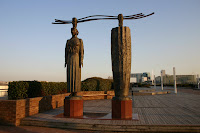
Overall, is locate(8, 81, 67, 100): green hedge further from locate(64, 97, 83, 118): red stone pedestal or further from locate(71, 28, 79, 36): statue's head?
locate(71, 28, 79, 36): statue's head

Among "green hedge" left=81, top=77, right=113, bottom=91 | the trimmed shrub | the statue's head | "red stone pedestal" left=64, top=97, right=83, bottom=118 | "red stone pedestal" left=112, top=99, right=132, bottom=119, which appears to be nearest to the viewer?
"red stone pedestal" left=112, top=99, right=132, bottom=119

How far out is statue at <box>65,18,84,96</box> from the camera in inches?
290

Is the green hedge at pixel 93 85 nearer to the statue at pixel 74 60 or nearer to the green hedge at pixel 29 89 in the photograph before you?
the green hedge at pixel 29 89

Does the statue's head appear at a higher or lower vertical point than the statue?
higher

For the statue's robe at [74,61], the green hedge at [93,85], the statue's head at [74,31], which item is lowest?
the green hedge at [93,85]

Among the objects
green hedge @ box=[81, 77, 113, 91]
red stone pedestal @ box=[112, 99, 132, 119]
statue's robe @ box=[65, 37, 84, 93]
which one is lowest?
red stone pedestal @ box=[112, 99, 132, 119]

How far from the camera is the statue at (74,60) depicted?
736 centimetres

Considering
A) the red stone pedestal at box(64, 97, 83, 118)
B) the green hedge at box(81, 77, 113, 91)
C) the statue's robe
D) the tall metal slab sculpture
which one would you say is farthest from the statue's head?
the green hedge at box(81, 77, 113, 91)

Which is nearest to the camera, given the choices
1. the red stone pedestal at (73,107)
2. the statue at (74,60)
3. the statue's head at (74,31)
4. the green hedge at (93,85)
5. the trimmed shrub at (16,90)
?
the red stone pedestal at (73,107)

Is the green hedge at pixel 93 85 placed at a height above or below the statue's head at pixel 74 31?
below

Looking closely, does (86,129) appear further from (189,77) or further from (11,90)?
(189,77)

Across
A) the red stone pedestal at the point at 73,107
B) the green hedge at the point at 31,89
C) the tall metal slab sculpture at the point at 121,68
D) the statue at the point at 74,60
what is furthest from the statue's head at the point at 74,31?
the green hedge at the point at 31,89

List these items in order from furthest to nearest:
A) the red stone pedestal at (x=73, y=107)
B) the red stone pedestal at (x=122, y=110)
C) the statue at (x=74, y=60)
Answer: the statue at (x=74, y=60), the red stone pedestal at (x=73, y=107), the red stone pedestal at (x=122, y=110)

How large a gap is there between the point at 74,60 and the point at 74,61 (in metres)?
0.05
